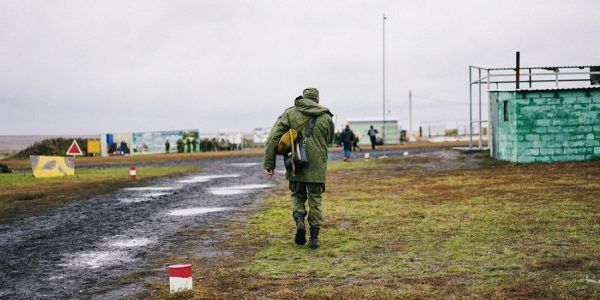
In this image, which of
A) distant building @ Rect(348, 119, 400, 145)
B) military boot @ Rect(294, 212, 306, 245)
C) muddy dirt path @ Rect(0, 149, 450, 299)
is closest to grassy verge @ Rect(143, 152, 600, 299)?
military boot @ Rect(294, 212, 306, 245)

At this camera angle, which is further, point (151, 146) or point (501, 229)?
point (151, 146)

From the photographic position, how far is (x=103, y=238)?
1024cm

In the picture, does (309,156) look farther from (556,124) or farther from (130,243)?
(556,124)

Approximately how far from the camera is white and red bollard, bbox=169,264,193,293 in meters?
6.04

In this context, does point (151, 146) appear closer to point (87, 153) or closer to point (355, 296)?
point (87, 153)

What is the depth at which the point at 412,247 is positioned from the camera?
841cm

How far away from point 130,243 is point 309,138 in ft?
10.3

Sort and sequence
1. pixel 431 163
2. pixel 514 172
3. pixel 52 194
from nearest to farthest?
pixel 52 194 < pixel 514 172 < pixel 431 163

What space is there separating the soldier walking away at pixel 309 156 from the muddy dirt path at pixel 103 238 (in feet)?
4.62

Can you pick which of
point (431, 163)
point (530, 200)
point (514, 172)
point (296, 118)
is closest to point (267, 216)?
point (296, 118)

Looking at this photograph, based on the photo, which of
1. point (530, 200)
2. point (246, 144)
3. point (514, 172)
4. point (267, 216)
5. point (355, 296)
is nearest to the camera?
point (355, 296)

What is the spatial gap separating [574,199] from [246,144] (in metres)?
64.6

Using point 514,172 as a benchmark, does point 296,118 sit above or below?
above

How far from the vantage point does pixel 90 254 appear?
8797 millimetres
